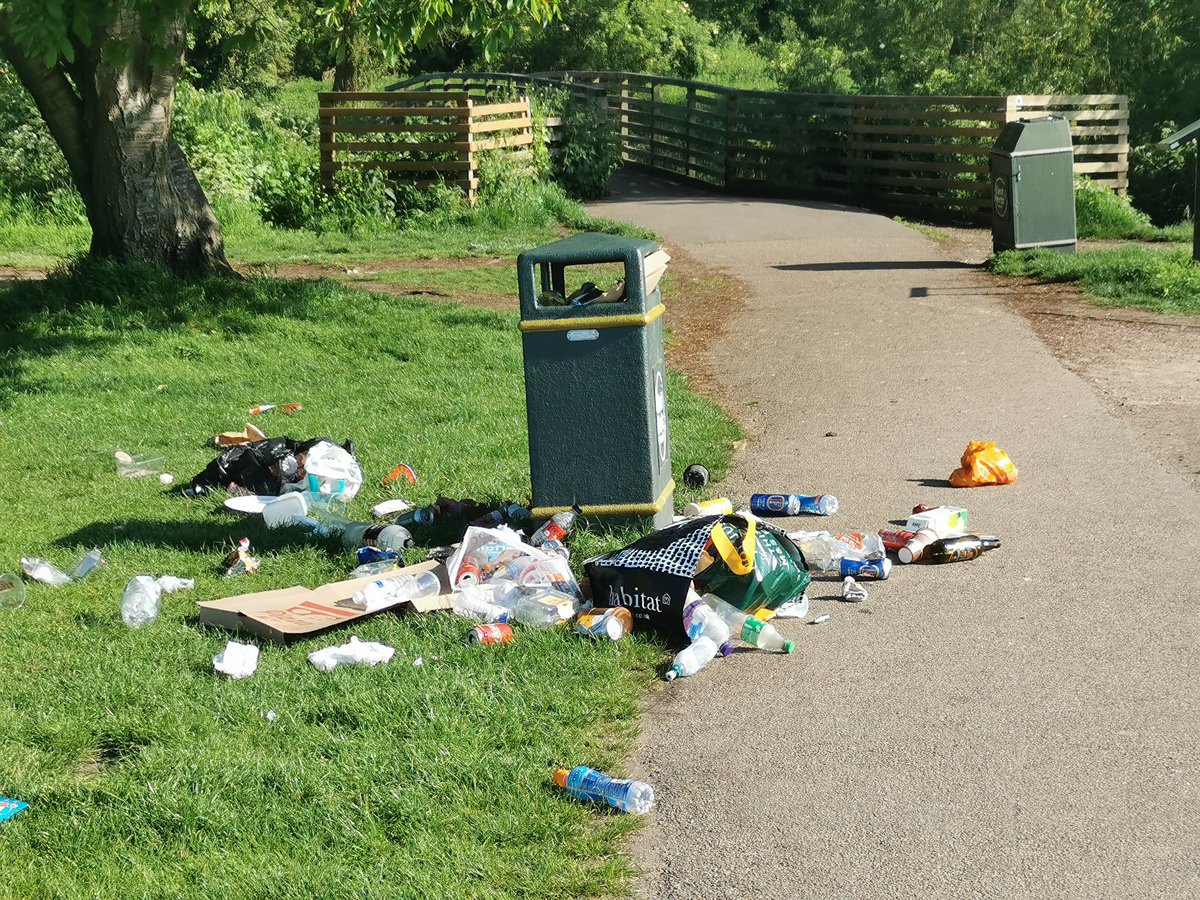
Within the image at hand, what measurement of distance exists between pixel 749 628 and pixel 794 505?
1.66m

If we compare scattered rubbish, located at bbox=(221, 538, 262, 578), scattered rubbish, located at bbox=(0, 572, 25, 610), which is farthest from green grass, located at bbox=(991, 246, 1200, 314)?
scattered rubbish, located at bbox=(0, 572, 25, 610)

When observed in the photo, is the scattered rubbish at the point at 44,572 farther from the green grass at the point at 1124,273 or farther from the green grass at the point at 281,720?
the green grass at the point at 1124,273

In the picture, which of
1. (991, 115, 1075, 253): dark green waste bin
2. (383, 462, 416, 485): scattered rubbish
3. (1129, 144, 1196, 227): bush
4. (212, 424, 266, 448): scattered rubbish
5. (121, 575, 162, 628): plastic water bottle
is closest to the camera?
(121, 575, 162, 628): plastic water bottle

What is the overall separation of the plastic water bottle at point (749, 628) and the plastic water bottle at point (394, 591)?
113 cm

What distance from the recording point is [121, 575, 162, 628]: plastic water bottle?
5629mm

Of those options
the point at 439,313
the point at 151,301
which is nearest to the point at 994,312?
the point at 439,313

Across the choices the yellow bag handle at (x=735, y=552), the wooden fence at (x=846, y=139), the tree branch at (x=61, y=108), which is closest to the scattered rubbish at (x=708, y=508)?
the yellow bag handle at (x=735, y=552)

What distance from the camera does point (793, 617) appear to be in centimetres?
550

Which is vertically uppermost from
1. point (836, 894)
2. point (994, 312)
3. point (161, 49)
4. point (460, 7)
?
point (460, 7)

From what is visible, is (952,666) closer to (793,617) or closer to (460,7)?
(793,617)

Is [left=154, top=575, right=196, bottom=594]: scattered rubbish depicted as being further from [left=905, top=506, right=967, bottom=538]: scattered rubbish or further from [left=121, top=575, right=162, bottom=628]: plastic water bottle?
[left=905, top=506, right=967, bottom=538]: scattered rubbish

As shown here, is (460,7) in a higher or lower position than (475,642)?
higher

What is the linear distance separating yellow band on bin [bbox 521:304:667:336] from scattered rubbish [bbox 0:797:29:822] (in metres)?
2.84

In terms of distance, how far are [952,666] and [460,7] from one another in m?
8.65
